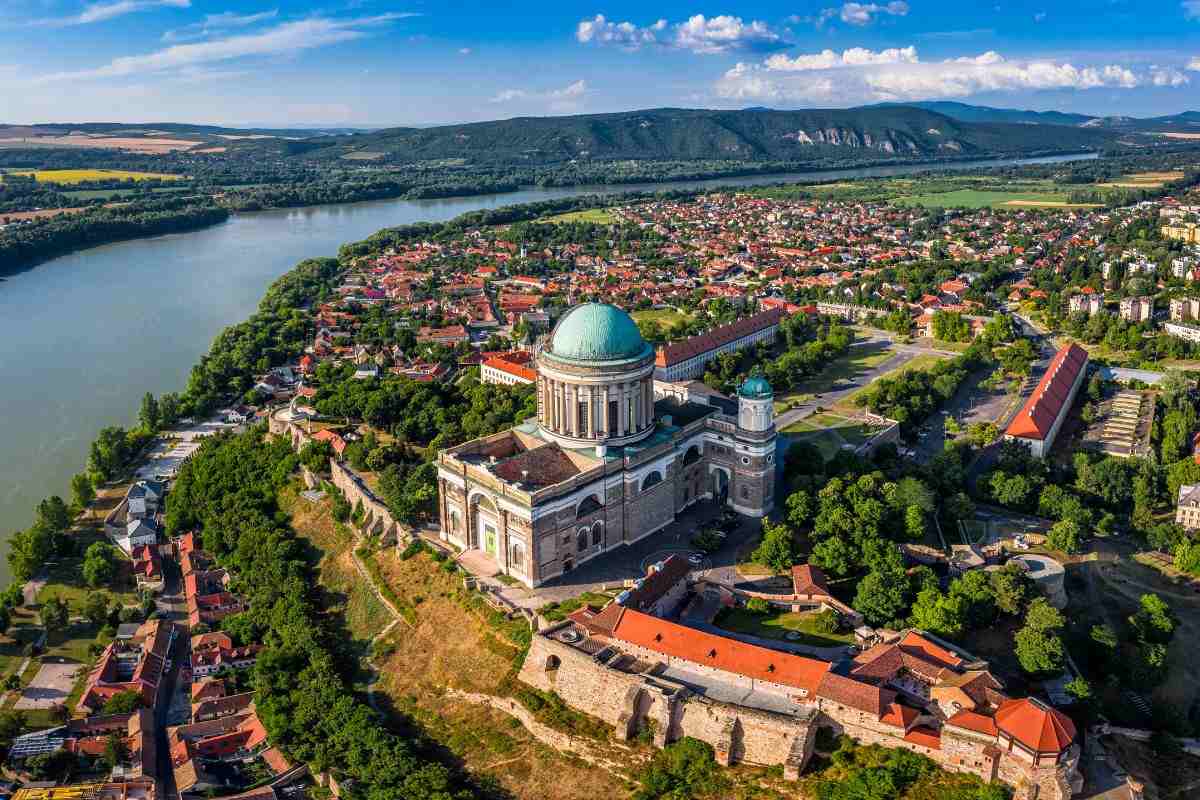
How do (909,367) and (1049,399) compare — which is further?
(909,367)

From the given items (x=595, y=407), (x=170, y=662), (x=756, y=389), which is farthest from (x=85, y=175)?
(x=756, y=389)

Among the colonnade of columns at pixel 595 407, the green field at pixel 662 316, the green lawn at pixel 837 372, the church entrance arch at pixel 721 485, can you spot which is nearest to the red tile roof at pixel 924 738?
the colonnade of columns at pixel 595 407

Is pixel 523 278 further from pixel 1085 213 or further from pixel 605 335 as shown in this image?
pixel 1085 213

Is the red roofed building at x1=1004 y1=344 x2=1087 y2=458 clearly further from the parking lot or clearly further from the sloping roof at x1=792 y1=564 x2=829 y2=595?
the parking lot

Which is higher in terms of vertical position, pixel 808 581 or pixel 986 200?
pixel 986 200

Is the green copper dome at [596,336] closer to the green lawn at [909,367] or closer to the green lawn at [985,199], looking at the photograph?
the green lawn at [909,367]

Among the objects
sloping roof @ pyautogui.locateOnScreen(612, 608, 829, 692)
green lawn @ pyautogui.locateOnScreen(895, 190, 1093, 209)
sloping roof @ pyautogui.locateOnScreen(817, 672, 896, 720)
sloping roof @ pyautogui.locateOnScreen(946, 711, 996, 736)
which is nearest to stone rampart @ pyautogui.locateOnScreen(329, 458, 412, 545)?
sloping roof @ pyautogui.locateOnScreen(612, 608, 829, 692)

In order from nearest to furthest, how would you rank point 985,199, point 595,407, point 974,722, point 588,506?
point 974,722
point 588,506
point 595,407
point 985,199

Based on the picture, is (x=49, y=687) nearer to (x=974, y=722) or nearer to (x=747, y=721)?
(x=747, y=721)
